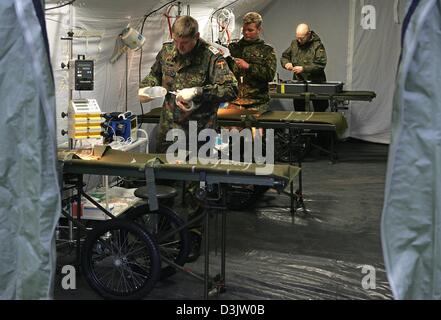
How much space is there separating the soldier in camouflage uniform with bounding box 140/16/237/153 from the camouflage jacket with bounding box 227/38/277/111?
4.58 ft

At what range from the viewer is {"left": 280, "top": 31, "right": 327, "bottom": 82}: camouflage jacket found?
7.80 meters

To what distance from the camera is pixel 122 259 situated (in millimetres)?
3609

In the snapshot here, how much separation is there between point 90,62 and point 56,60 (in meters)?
0.46

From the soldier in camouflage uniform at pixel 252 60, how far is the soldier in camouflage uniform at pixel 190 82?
4.46ft

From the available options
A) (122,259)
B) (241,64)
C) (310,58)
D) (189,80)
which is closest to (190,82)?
(189,80)

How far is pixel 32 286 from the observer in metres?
2.29

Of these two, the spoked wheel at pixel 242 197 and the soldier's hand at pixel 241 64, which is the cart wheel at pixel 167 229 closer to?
the spoked wheel at pixel 242 197

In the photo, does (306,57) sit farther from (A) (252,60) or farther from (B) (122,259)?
(B) (122,259)

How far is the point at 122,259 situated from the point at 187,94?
105 centimetres

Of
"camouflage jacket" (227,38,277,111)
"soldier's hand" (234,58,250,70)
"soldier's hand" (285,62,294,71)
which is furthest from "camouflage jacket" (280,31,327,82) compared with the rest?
"soldier's hand" (234,58,250,70)

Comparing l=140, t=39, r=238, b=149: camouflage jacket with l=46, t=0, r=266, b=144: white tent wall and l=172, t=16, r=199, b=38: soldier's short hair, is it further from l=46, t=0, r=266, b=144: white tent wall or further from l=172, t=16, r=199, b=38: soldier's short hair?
l=46, t=0, r=266, b=144: white tent wall

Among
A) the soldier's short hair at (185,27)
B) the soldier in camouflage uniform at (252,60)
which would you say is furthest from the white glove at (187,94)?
the soldier in camouflage uniform at (252,60)

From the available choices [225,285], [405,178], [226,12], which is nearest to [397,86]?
[405,178]

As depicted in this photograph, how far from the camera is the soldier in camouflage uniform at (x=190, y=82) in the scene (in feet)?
13.1
